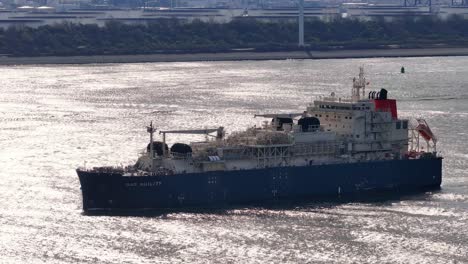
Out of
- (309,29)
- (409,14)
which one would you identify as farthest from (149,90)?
(409,14)

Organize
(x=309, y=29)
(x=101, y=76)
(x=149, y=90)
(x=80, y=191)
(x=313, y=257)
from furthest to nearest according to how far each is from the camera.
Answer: (x=309, y=29) → (x=101, y=76) → (x=149, y=90) → (x=80, y=191) → (x=313, y=257)

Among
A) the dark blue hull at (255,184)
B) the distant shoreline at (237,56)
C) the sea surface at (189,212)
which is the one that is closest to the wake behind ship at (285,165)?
the dark blue hull at (255,184)

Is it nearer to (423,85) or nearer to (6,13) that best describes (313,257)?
(423,85)

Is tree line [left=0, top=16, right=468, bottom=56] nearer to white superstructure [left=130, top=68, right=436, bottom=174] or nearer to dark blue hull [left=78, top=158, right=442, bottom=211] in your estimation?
white superstructure [left=130, top=68, right=436, bottom=174]

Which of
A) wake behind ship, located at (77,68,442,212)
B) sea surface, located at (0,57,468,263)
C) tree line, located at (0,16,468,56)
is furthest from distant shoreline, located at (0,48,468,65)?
wake behind ship, located at (77,68,442,212)

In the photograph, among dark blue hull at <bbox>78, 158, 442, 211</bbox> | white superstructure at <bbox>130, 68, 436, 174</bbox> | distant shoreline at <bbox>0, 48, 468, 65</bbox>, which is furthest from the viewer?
distant shoreline at <bbox>0, 48, 468, 65</bbox>

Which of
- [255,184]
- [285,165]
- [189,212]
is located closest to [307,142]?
[285,165]

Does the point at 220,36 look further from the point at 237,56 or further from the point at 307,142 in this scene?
the point at 307,142
